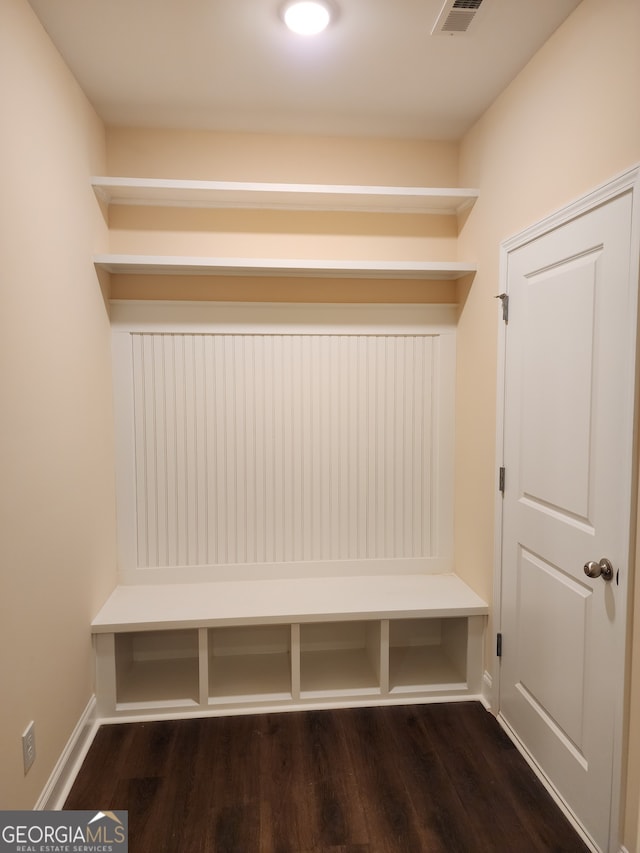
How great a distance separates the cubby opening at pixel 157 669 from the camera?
2.48 metres

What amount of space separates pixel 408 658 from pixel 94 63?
3132mm

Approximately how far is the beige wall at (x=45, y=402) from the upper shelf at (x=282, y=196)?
0.73ft

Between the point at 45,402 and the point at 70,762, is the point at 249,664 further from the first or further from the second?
the point at 45,402

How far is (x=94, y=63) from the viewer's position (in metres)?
2.08

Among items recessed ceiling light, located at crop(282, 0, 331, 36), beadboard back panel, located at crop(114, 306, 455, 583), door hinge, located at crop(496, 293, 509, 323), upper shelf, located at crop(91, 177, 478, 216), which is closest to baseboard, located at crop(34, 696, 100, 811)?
beadboard back panel, located at crop(114, 306, 455, 583)

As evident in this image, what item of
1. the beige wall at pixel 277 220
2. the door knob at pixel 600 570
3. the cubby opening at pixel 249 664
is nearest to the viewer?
the door knob at pixel 600 570

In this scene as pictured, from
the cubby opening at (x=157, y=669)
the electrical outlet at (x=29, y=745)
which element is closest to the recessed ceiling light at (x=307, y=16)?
the electrical outlet at (x=29, y=745)

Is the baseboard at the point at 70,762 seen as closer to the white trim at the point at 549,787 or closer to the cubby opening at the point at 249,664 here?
the cubby opening at the point at 249,664

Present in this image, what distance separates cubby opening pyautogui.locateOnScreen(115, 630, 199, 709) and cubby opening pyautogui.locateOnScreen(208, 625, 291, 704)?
0.36ft

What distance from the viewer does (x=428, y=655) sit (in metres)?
2.89

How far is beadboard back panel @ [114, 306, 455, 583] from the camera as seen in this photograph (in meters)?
2.75

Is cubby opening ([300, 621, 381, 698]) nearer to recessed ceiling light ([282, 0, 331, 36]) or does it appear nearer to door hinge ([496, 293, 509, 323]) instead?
door hinge ([496, 293, 509, 323])

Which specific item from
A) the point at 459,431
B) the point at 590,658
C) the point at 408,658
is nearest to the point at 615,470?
the point at 590,658

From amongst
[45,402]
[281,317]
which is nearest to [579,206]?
[281,317]
